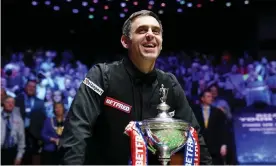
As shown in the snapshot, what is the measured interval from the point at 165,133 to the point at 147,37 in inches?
10.6

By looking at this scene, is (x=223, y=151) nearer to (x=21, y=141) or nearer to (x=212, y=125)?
(x=212, y=125)

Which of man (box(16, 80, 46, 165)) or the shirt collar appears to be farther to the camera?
man (box(16, 80, 46, 165))

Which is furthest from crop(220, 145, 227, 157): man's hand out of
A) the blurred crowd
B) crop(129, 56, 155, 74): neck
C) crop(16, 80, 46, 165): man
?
crop(129, 56, 155, 74): neck

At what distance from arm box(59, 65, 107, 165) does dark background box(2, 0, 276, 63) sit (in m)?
3.30

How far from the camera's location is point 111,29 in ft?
15.4

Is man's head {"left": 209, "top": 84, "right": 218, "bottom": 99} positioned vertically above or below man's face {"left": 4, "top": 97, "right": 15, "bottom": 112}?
above

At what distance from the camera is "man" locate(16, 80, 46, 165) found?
4332 mm

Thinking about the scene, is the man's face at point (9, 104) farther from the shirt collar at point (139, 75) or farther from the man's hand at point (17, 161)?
the shirt collar at point (139, 75)

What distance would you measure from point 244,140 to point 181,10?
1381 mm

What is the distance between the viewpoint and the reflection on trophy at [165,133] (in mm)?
996

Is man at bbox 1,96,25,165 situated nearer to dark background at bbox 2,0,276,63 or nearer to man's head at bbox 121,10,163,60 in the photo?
dark background at bbox 2,0,276,63

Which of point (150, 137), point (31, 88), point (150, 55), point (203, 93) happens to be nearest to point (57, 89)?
point (31, 88)

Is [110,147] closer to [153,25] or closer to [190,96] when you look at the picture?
[153,25]

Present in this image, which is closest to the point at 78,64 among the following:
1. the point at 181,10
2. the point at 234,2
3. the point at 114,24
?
the point at 114,24
